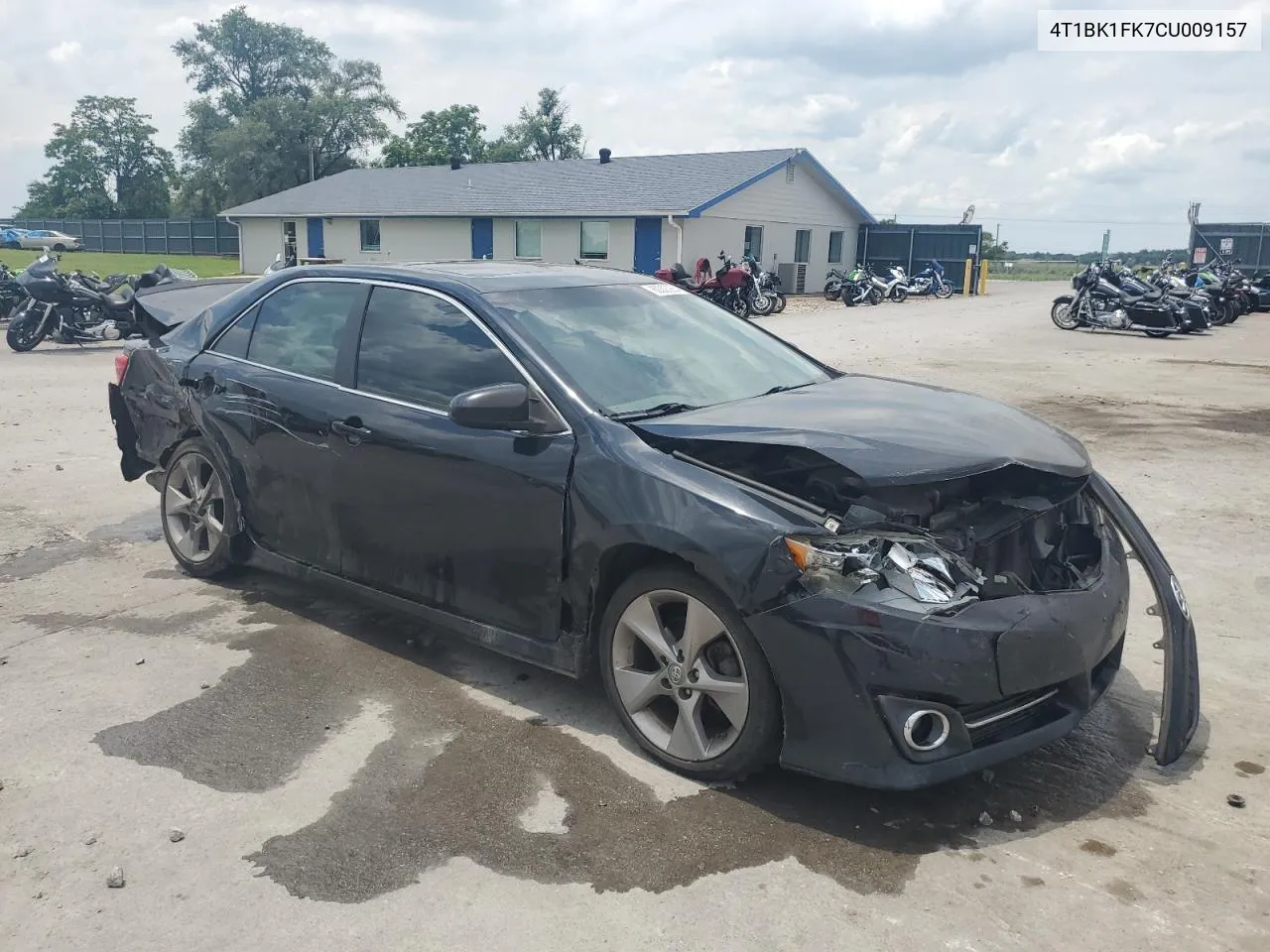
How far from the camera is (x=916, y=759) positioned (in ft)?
10.4

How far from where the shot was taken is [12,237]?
63125 mm

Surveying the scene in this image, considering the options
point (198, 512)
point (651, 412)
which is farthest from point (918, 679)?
point (198, 512)

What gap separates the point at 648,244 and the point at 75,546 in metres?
27.9

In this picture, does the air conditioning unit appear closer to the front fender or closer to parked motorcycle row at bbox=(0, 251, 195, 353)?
parked motorcycle row at bbox=(0, 251, 195, 353)

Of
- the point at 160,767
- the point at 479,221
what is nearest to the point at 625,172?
the point at 479,221

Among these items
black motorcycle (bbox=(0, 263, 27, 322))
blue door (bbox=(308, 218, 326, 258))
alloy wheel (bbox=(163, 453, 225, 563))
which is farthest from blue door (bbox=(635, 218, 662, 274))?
alloy wheel (bbox=(163, 453, 225, 563))

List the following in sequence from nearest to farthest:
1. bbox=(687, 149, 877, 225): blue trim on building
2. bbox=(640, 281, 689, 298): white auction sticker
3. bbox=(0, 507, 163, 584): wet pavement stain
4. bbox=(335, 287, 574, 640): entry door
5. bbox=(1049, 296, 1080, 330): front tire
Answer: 1. bbox=(335, 287, 574, 640): entry door
2. bbox=(640, 281, 689, 298): white auction sticker
3. bbox=(0, 507, 163, 584): wet pavement stain
4. bbox=(1049, 296, 1080, 330): front tire
5. bbox=(687, 149, 877, 225): blue trim on building

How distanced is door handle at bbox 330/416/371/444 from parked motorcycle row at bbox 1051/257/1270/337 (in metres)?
21.0

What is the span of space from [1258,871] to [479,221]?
35368 mm

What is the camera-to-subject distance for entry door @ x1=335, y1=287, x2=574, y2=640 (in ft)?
12.9

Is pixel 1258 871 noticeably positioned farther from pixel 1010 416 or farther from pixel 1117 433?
pixel 1117 433

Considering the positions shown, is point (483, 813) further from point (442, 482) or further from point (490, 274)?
point (490, 274)

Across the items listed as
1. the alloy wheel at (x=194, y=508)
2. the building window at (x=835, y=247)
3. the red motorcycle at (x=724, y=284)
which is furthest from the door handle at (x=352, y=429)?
the building window at (x=835, y=247)

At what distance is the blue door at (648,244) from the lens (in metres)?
32.6
